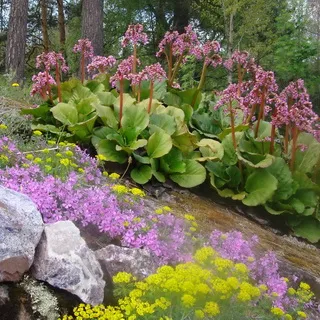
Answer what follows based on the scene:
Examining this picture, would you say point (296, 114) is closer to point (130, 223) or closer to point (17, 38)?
point (130, 223)

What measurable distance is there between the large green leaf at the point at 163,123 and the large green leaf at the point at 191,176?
35 cm

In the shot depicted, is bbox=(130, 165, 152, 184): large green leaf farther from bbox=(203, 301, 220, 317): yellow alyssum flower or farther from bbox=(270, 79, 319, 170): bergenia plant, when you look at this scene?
bbox=(203, 301, 220, 317): yellow alyssum flower

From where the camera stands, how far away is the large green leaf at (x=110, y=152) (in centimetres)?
406

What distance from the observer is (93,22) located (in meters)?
12.1

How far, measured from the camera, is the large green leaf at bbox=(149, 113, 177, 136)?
4324mm

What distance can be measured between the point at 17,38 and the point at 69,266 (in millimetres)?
9374

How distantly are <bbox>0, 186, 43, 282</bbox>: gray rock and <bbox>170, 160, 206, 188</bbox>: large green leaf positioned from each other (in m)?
1.99

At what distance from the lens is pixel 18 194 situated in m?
2.33

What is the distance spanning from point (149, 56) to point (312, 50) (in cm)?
546

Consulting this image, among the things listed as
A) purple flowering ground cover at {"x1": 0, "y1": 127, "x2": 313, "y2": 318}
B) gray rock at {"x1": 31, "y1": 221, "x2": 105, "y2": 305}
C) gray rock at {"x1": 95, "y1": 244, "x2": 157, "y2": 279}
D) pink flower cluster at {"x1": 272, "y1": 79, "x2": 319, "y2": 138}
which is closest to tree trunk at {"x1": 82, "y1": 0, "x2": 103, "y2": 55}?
pink flower cluster at {"x1": 272, "y1": 79, "x2": 319, "y2": 138}

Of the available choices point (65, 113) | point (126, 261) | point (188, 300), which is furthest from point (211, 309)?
point (65, 113)

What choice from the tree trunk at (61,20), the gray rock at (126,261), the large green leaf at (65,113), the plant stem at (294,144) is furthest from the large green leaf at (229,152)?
the tree trunk at (61,20)

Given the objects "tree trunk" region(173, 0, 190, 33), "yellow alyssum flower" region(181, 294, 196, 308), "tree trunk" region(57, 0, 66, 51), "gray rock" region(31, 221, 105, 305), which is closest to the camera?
"yellow alyssum flower" region(181, 294, 196, 308)

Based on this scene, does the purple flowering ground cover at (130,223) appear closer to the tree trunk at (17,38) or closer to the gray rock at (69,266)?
the gray rock at (69,266)
